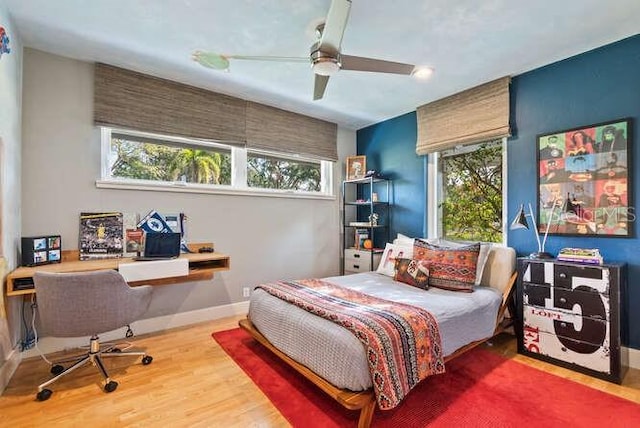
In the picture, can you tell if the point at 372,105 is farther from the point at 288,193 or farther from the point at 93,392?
the point at 93,392

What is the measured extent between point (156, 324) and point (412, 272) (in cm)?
266

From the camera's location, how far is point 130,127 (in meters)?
2.97

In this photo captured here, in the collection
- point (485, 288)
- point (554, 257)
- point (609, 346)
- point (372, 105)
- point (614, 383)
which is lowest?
point (614, 383)

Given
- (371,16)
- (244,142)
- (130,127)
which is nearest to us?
(371,16)

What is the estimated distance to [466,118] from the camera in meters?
3.40

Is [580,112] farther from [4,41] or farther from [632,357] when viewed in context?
[4,41]

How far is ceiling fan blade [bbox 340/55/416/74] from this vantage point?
2102 mm

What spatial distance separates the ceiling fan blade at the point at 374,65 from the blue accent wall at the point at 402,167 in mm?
1948

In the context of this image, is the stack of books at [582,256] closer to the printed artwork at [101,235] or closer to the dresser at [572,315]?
the dresser at [572,315]

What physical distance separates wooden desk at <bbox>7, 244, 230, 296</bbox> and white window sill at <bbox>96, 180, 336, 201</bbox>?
624 mm

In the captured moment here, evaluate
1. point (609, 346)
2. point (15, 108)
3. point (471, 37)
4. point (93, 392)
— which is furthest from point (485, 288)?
point (15, 108)

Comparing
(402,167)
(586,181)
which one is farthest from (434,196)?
(586,181)

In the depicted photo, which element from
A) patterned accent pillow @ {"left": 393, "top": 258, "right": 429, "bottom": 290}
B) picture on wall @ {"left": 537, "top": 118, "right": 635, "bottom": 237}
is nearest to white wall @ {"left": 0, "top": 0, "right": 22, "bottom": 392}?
patterned accent pillow @ {"left": 393, "top": 258, "right": 429, "bottom": 290}

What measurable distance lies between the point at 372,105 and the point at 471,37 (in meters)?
1.56
